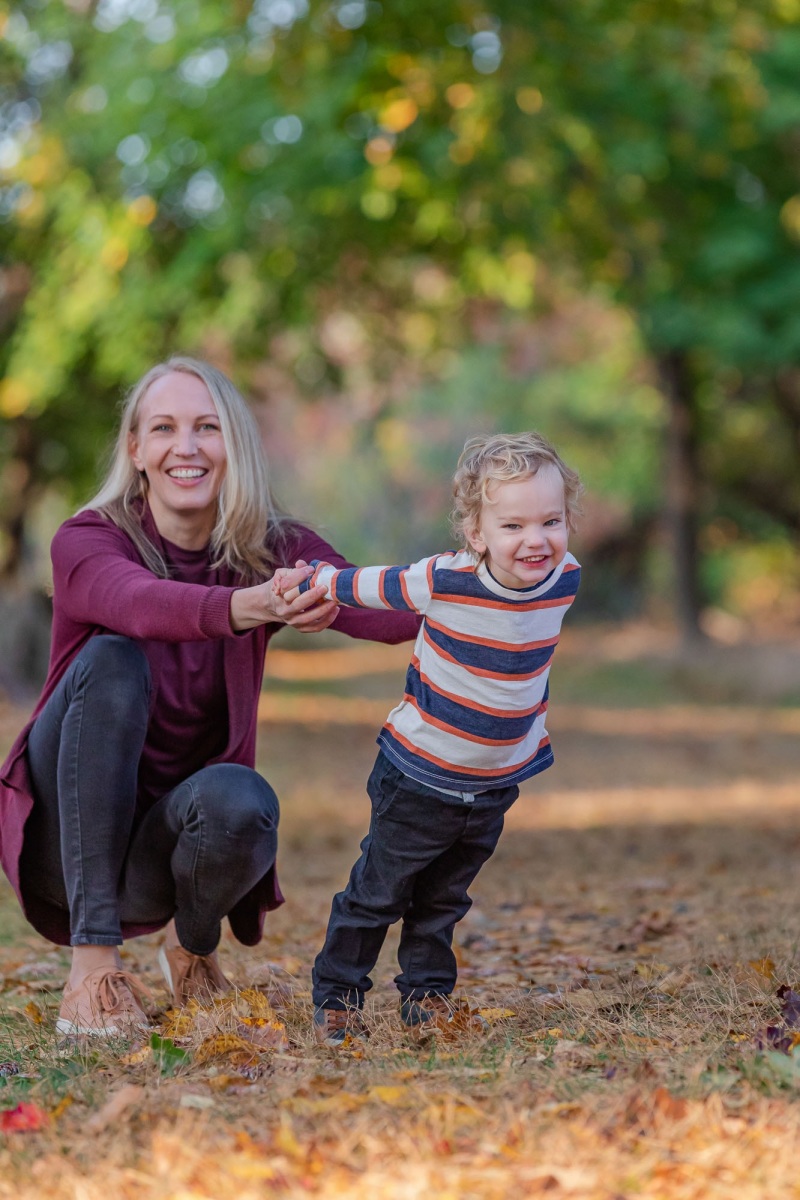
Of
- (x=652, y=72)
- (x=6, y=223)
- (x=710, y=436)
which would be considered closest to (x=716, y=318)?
(x=652, y=72)

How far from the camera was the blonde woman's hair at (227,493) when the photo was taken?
350cm

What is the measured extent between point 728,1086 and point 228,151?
26.2ft

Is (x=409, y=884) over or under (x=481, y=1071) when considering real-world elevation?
over

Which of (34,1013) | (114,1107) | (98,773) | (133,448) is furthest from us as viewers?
(133,448)

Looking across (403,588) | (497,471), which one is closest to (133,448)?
(403,588)

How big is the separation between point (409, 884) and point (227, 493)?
1.04 m

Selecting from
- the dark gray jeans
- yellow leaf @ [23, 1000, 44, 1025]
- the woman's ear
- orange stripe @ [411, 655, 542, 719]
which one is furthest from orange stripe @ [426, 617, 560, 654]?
yellow leaf @ [23, 1000, 44, 1025]

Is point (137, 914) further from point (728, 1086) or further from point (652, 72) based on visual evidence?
point (652, 72)

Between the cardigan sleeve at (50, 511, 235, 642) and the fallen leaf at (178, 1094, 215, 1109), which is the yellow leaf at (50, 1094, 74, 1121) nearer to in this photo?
the fallen leaf at (178, 1094, 215, 1109)

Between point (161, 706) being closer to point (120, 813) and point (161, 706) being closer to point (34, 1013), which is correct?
point (120, 813)

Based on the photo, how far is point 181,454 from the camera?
11.6 feet

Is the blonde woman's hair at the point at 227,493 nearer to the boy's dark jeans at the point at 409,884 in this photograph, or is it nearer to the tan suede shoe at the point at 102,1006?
the boy's dark jeans at the point at 409,884

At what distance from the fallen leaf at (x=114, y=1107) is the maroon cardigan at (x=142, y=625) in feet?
3.21

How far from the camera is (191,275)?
33.2ft
